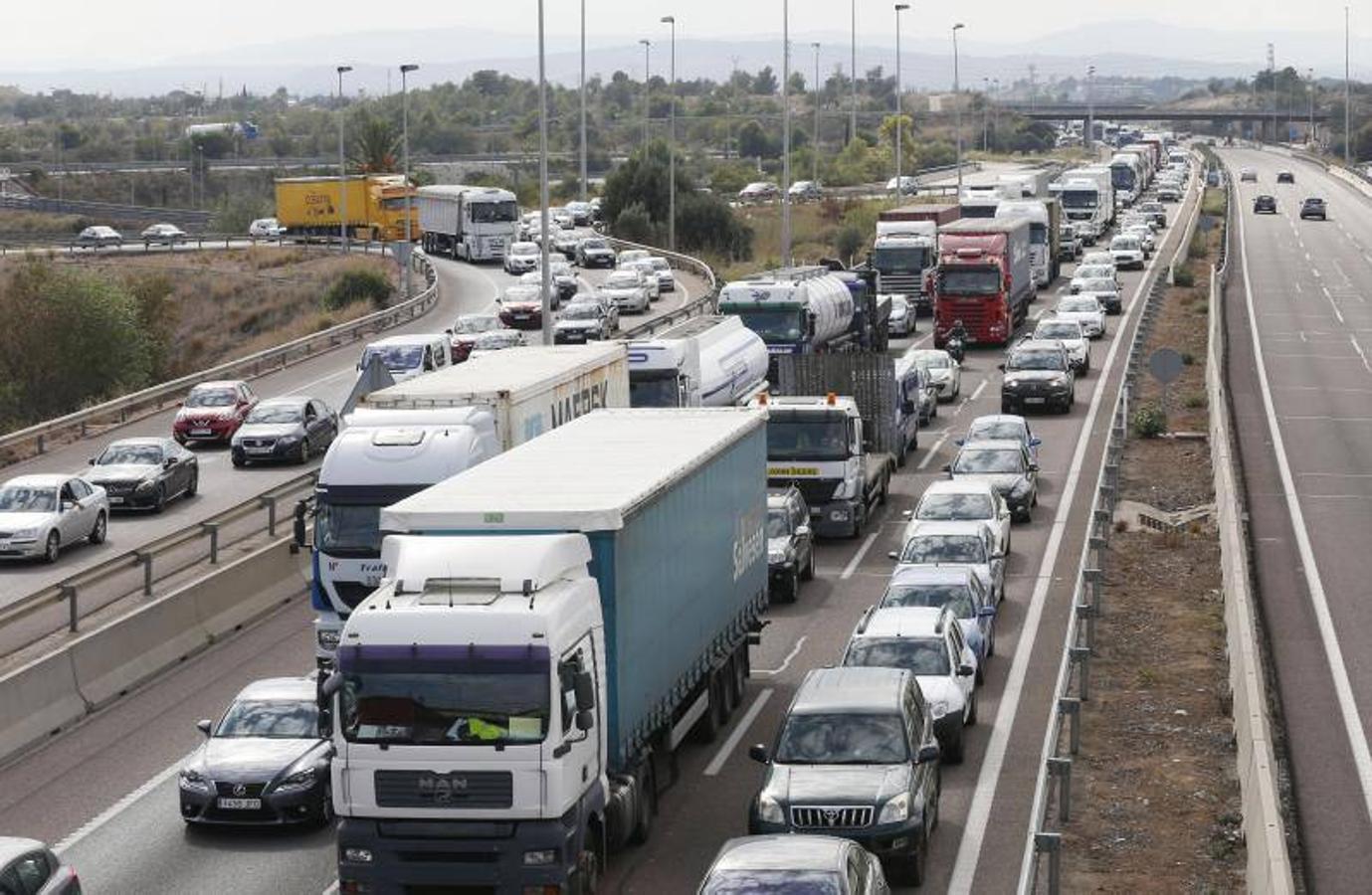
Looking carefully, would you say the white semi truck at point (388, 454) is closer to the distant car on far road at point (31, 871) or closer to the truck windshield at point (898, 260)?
the distant car on far road at point (31, 871)

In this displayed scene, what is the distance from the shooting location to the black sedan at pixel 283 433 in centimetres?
4716

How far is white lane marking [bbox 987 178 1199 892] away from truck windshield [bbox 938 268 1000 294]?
18096 mm

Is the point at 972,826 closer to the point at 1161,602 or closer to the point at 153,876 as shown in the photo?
the point at 153,876

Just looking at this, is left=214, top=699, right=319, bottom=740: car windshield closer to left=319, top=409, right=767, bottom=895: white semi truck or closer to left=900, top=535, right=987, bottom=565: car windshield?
left=319, top=409, right=767, bottom=895: white semi truck

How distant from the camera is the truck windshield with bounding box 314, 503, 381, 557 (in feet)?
83.2

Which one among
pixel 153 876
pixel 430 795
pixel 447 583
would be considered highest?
pixel 447 583

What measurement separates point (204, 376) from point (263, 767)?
129 feet

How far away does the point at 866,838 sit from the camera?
19.6m

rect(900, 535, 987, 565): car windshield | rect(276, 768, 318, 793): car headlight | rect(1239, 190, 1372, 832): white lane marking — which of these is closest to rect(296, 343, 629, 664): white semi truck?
rect(276, 768, 318, 793): car headlight

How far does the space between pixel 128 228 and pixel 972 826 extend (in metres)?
146

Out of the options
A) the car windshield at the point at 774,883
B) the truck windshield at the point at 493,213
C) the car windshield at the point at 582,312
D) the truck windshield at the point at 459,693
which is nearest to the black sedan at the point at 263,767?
the truck windshield at the point at 459,693

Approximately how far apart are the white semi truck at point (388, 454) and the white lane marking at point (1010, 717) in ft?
21.2

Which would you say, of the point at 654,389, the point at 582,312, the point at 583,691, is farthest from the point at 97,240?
the point at 583,691

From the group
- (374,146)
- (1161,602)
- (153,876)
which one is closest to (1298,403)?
(1161,602)
